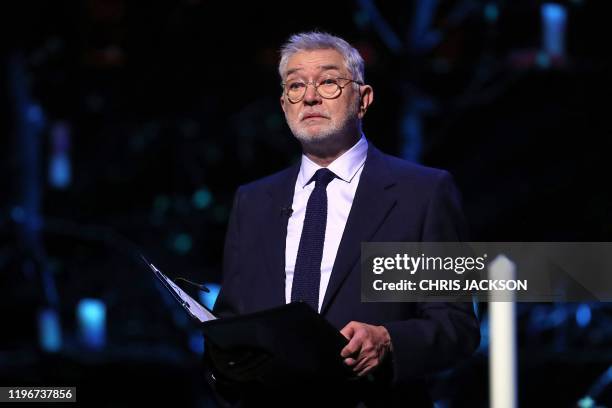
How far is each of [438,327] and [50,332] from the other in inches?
102

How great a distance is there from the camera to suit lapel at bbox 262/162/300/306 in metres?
1.87

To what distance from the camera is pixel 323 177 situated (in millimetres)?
1987

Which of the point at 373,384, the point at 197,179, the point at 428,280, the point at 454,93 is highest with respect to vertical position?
the point at 454,93

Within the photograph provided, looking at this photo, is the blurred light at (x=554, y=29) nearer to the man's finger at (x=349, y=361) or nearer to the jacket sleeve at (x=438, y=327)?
the jacket sleeve at (x=438, y=327)

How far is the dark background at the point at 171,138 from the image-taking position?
378 centimetres

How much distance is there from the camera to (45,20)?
13.2 feet

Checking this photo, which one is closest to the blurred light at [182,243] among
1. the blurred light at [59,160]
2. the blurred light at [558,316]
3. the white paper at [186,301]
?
the blurred light at [59,160]

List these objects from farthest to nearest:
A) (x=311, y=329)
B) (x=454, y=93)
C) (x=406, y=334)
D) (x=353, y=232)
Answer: (x=454, y=93), (x=353, y=232), (x=406, y=334), (x=311, y=329)

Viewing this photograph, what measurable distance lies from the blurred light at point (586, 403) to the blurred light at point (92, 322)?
2.07m

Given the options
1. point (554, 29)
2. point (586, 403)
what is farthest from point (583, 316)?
point (554, 29)

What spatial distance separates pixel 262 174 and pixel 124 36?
0.91 m

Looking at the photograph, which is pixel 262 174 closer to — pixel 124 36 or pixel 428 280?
pixel 124 36

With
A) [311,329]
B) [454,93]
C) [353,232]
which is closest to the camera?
[311,329]

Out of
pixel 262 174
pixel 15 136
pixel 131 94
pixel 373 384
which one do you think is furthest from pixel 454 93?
pixel 373 384
